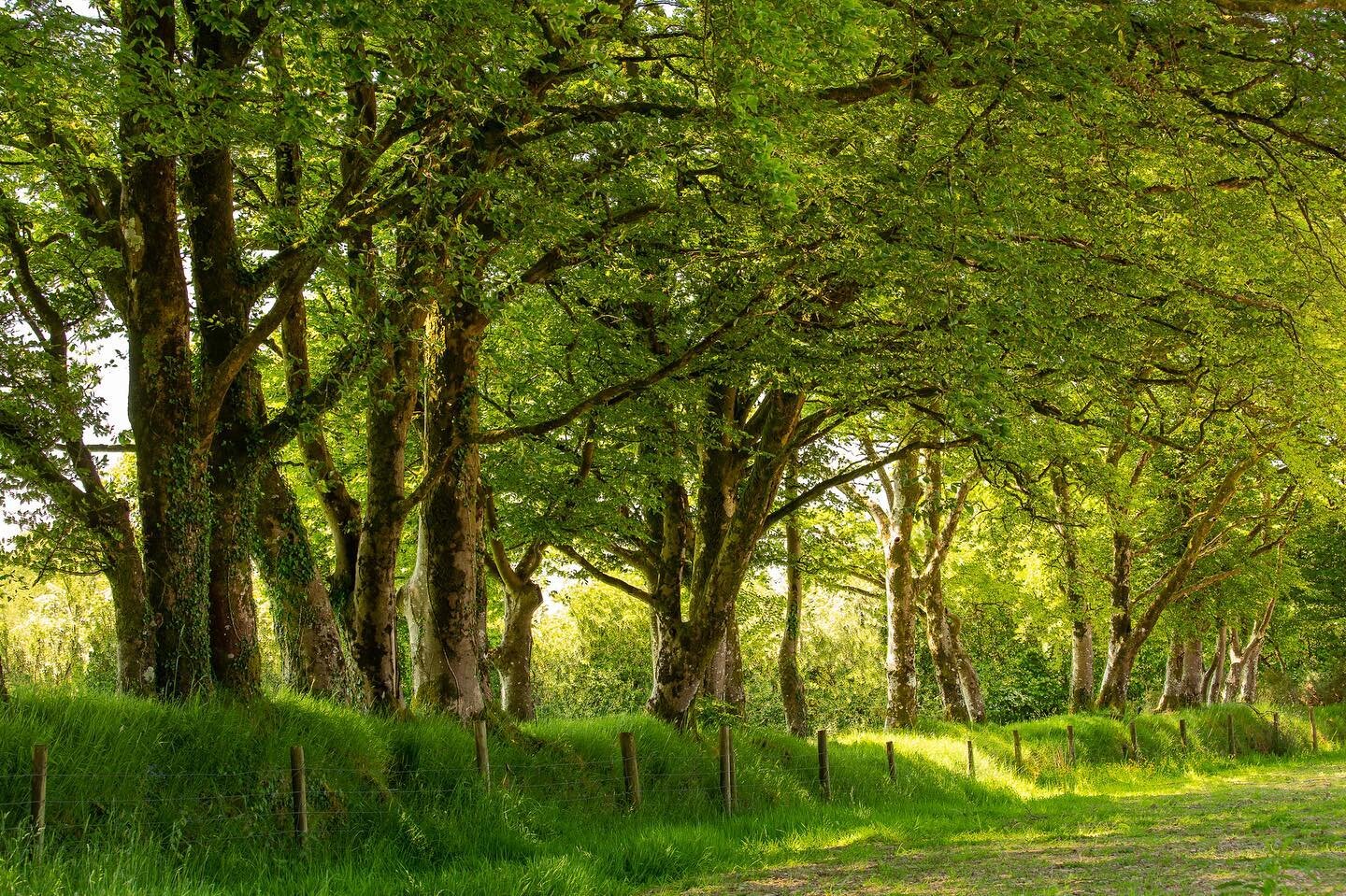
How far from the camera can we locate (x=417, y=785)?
459 inches

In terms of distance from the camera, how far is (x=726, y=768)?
16.1 meters

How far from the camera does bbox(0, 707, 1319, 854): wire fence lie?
8.69 metres

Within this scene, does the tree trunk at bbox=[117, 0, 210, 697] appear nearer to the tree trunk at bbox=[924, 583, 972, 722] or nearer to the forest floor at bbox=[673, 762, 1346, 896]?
the forest floor at bbox=[673, 762, 1346, 896]

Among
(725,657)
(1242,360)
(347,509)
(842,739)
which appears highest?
(1242,360)

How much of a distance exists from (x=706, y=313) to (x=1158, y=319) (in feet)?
21.9

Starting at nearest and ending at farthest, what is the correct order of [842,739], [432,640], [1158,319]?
[432,640]
[1158,319]
[842,739]

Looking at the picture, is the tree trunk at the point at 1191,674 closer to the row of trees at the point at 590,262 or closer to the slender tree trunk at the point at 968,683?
the slender tree trunk at the point at 968,683

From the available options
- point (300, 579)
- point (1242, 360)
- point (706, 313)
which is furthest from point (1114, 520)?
point (300, 579)

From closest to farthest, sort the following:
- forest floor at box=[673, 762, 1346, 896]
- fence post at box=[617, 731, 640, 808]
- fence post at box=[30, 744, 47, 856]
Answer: fence post at box=[30, 744, 47, 856] → forest floor at box=[673, 762, 1346, 896] → fence post at box=[617, 731, 640, 808]

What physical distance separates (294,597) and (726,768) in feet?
21.9

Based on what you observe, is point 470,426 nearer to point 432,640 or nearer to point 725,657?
point 432,640

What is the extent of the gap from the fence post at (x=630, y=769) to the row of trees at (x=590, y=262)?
2.10 metres

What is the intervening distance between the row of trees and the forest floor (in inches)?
191

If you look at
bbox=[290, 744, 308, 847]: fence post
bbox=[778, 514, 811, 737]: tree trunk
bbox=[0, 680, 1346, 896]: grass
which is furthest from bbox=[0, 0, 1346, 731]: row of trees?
bbox=[778, 514, 811, 737]: tree trunk
